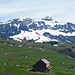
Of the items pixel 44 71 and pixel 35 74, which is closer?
pixel 35 74

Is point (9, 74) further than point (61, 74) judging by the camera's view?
No

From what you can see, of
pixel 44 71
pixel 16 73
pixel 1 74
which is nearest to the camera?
pixel 1 74

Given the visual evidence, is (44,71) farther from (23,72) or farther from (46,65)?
(23,72)

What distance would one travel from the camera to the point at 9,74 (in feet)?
281

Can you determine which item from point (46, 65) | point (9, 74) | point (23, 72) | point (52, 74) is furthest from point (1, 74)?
point (46, 65)

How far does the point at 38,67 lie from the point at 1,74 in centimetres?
2669

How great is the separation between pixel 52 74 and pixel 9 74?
1918 cm

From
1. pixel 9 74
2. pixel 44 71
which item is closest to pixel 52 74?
pixel 44 71

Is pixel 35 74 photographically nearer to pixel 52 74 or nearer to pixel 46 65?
pixel 52 74

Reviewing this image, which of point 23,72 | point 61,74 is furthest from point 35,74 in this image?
point 61,74

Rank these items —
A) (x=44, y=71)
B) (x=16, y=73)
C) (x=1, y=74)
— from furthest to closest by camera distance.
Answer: (x=44, y=71) → (x=16, y=73) → (x=1, y=74)

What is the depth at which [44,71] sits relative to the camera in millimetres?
102250

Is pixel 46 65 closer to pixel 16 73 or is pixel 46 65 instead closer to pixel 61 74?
pixel 61 74

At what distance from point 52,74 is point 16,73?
15764 millimetres
